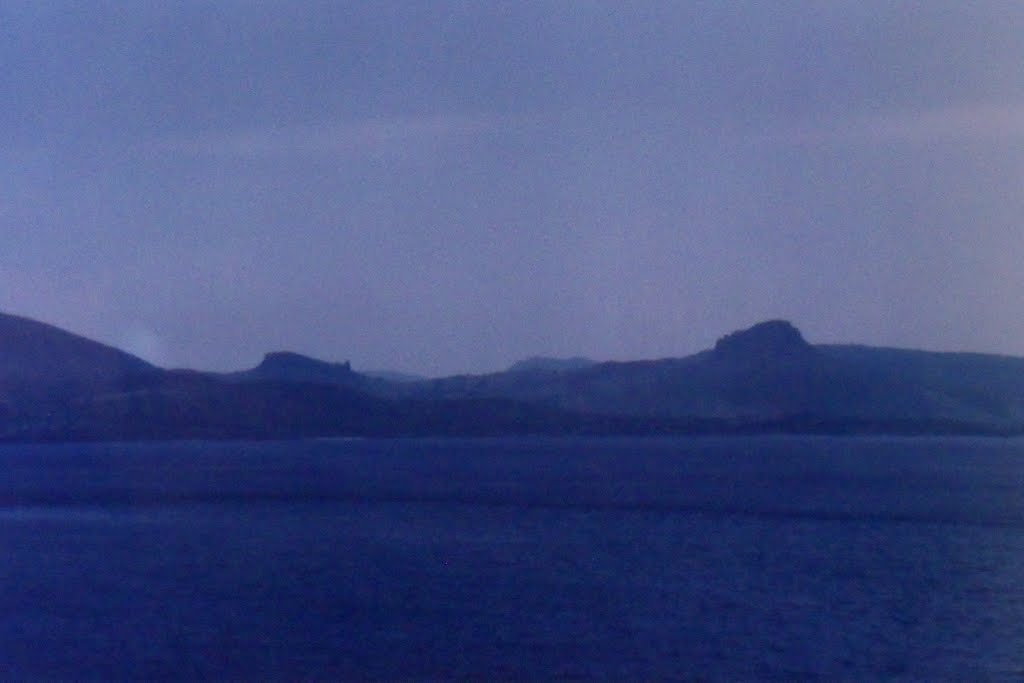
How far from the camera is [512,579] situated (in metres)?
26.4

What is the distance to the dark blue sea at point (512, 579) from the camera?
1859 cm

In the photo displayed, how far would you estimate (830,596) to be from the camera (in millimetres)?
24359

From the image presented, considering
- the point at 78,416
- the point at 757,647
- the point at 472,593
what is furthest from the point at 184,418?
the point at 757,647

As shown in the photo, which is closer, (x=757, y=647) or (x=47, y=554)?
(x=757, y=647)

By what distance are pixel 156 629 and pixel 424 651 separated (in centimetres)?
432

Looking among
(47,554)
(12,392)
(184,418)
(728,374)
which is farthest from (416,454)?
(47,554)

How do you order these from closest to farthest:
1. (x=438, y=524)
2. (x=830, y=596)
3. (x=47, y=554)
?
(x=830, y=596) → (x=47, y=554) → (x=438, y=524)

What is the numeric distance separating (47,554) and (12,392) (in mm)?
64709

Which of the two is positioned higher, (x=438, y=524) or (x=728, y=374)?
(x=728, y=374)

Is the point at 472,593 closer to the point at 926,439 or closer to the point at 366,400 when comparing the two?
the point at 366,400

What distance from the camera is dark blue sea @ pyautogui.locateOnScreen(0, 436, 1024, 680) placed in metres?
18.6

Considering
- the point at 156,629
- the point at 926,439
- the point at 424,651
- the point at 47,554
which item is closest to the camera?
the point at 424,651

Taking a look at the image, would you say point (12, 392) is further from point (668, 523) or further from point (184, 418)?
point (668, 523)

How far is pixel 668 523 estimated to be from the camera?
39.2m
